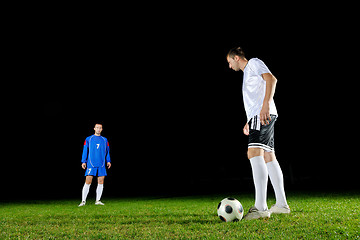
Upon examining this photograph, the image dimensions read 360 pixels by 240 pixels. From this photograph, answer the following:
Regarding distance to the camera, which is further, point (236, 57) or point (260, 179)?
point (236, 57)

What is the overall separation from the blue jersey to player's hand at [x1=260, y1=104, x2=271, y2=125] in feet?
18.6

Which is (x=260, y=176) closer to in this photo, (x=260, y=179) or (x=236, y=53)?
(x=260, y=179)

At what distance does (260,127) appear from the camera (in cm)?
427

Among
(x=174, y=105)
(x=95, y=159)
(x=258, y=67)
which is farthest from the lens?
(x=174, y=105)

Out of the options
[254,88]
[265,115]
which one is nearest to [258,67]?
[254,88]

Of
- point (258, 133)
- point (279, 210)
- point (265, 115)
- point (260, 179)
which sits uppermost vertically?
point (265, 115)

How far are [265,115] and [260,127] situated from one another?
21cm

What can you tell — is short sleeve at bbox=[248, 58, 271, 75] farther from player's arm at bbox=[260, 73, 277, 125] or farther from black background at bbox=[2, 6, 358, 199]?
black background at bbox=[2, 6, 358, 199]

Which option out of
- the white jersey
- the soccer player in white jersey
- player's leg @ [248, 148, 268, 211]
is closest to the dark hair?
the soccer player in white jersey

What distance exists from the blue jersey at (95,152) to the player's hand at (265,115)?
18.6ft

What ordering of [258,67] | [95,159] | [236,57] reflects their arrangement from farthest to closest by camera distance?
1. [95,159]
2. [236,57]
3. [258,67]

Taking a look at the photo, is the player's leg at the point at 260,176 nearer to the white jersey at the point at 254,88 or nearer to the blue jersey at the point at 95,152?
the white jersey at the point at 254,88

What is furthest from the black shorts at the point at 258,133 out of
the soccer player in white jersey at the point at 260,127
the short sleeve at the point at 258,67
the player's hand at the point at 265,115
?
the short sleeve at the point at 258,67

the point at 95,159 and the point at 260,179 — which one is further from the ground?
the point at 95,159
